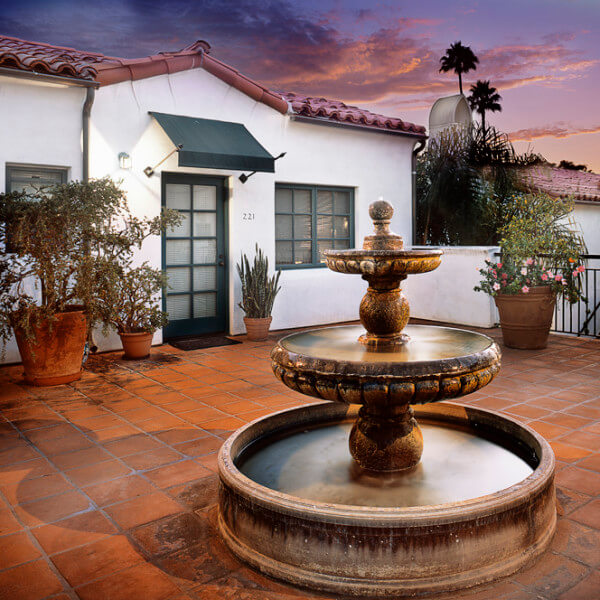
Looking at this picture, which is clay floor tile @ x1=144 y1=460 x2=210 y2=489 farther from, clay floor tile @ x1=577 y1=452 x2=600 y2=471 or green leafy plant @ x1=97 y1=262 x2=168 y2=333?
green leafy plant @ x1=97 y1=262 x2=168 y2=333

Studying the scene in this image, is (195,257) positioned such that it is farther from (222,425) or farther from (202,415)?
(222,425)

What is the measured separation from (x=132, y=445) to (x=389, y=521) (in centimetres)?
252

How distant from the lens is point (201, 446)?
4.30 m

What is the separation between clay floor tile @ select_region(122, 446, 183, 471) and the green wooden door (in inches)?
165

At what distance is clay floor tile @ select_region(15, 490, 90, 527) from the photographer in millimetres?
3193

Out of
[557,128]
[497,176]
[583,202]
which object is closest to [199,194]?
[497,176]

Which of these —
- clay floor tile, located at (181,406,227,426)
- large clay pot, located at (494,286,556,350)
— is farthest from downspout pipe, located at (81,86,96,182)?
large clay pot, located at (494,286,556,350)

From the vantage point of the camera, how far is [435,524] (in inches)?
95.3

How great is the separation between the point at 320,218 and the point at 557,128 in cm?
952

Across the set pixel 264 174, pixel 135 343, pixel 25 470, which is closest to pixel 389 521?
pixel 25 470

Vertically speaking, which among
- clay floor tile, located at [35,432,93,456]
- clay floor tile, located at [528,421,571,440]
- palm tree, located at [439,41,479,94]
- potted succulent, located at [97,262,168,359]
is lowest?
clay floor tile, located at [35,432,93,456]

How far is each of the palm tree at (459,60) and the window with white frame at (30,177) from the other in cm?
2573

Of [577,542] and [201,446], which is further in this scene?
[201,446]

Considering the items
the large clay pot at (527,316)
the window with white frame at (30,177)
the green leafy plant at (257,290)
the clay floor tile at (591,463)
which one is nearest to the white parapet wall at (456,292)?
the large clay pot at (527,316)
